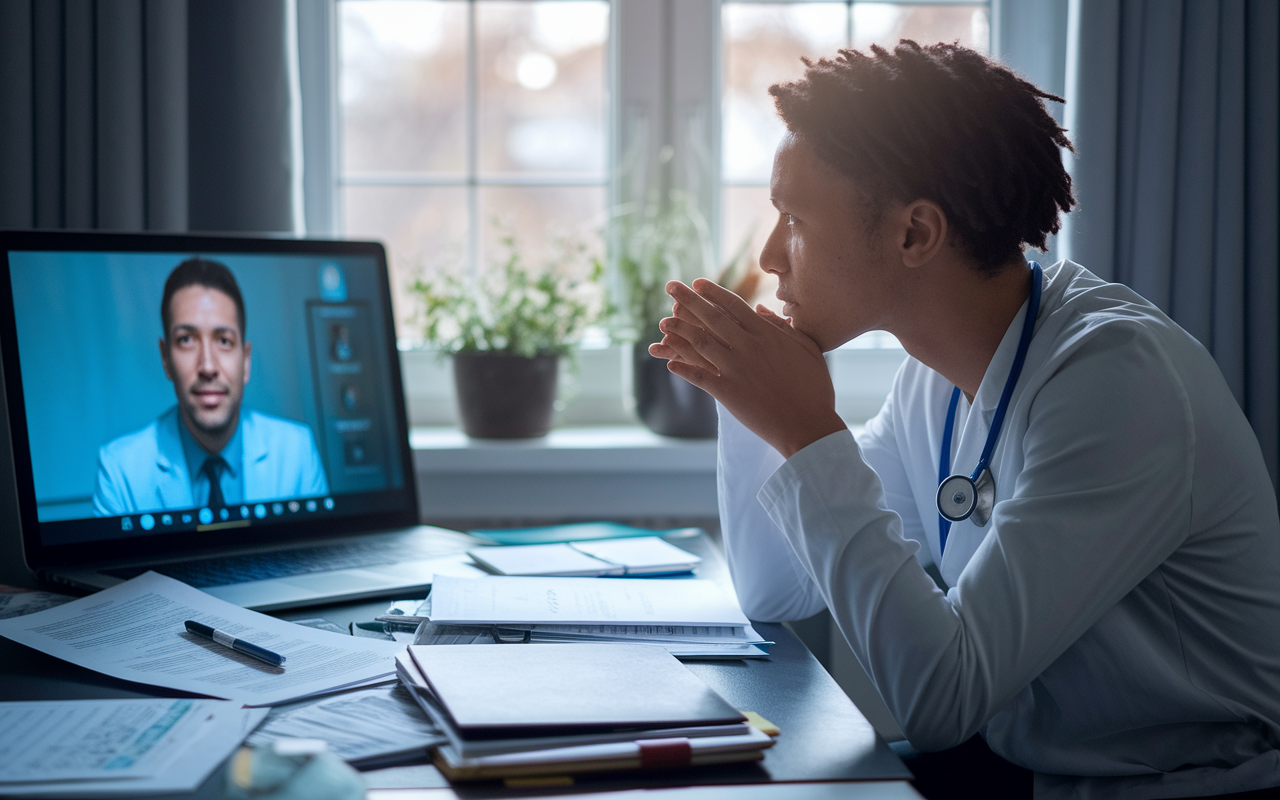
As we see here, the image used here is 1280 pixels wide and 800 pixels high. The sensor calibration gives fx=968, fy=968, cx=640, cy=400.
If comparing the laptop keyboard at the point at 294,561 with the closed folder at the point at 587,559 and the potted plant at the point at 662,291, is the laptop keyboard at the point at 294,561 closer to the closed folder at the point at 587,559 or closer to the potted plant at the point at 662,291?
the closed folder at the point at 587,559

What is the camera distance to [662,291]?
1.79 m

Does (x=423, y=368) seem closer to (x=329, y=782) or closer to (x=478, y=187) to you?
(x=478, y=187)

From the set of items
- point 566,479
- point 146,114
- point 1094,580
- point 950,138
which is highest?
point 146,114

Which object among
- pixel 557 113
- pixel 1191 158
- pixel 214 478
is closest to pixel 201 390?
pixel 214 478

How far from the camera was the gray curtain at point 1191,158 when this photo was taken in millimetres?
1614

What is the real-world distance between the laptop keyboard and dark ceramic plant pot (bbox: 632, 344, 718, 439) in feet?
1.95

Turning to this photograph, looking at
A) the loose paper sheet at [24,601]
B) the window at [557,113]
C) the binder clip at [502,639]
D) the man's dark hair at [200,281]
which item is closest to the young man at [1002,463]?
the binder clip at [502,639]

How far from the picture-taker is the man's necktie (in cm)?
119

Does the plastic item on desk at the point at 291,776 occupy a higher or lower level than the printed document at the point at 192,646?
higher

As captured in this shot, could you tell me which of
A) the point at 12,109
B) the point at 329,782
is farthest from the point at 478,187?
the point at 329,782

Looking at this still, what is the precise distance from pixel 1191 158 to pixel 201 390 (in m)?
1.58

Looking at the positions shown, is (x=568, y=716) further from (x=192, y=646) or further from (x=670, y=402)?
(x=670, y=402)

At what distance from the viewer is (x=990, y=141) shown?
3.10 feet

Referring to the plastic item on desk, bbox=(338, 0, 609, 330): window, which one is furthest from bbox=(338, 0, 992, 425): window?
the plastic item on desk
